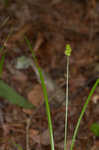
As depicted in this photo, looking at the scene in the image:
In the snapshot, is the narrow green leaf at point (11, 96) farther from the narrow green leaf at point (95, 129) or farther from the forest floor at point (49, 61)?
the narrow green leaf at point (95, 129)

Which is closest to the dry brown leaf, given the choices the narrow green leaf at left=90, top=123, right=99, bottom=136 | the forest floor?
the forest floor

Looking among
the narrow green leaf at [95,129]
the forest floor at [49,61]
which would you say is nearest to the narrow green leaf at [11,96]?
the forest floor at [49,61]

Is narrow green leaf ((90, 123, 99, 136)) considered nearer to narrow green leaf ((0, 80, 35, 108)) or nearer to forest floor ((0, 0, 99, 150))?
forest floor ((0, 0, 99, 150))

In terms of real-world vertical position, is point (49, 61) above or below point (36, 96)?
above

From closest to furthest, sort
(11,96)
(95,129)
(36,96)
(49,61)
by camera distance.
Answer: (95,129) → (11,96) → (36,96) → (49,61)

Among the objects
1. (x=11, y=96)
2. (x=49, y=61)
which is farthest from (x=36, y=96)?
(x=49, y=61)

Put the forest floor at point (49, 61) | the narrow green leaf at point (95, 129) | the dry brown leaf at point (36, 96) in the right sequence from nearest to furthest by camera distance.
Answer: the narrow green leaf at point (95, 129) < the forest floor at point (49, 61) < the dry brown leaf at point (36, 96)

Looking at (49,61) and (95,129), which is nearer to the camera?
(95,129)

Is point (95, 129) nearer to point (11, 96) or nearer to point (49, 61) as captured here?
point (11, 96)

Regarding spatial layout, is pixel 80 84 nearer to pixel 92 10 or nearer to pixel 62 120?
pixel 62 120
